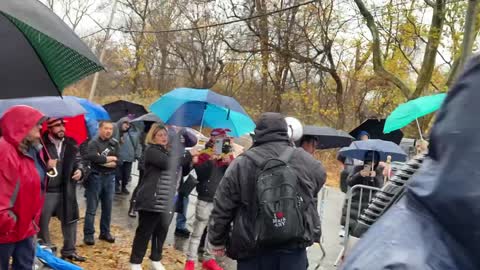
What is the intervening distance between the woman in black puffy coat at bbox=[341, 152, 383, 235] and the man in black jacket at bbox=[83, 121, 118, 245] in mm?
3456

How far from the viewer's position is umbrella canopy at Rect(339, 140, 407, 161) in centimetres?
734

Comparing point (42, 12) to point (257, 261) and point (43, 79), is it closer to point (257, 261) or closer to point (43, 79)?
point (43, 79)

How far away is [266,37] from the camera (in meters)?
25.2

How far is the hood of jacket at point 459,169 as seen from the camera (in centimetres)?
114

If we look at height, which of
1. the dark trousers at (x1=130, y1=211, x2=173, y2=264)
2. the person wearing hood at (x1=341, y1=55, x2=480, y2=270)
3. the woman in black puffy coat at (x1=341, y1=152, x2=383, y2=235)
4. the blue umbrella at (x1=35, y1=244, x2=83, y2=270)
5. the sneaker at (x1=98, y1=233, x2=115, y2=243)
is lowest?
the sneaker at (x1=98, y1=233, x2=115, y2=243)

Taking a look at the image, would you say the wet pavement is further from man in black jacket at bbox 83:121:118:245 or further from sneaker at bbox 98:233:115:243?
man in black jacket at bbox 83:121:118:245

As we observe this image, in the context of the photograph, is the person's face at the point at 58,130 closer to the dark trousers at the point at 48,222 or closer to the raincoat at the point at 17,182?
the dark trousers at the point at 48,222

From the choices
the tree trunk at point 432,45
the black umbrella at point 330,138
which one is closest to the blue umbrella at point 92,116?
the black umbrella at point 330,138

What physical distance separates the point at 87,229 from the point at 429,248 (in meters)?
6.83

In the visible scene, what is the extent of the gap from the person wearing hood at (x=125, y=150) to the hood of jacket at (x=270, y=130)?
6.80 meters

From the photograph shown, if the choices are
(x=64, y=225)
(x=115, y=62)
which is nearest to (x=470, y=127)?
(x=64, y=225)

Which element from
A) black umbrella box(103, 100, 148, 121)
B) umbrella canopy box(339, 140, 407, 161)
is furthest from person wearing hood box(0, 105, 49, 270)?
black umbrella box(103, 100, 148, 121)

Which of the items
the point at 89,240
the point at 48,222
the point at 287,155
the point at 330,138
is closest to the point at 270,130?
the point at 287,155

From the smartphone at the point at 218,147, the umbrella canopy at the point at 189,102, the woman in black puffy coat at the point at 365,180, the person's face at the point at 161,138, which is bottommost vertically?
the woman in black puffy coat at the point at 365,180
